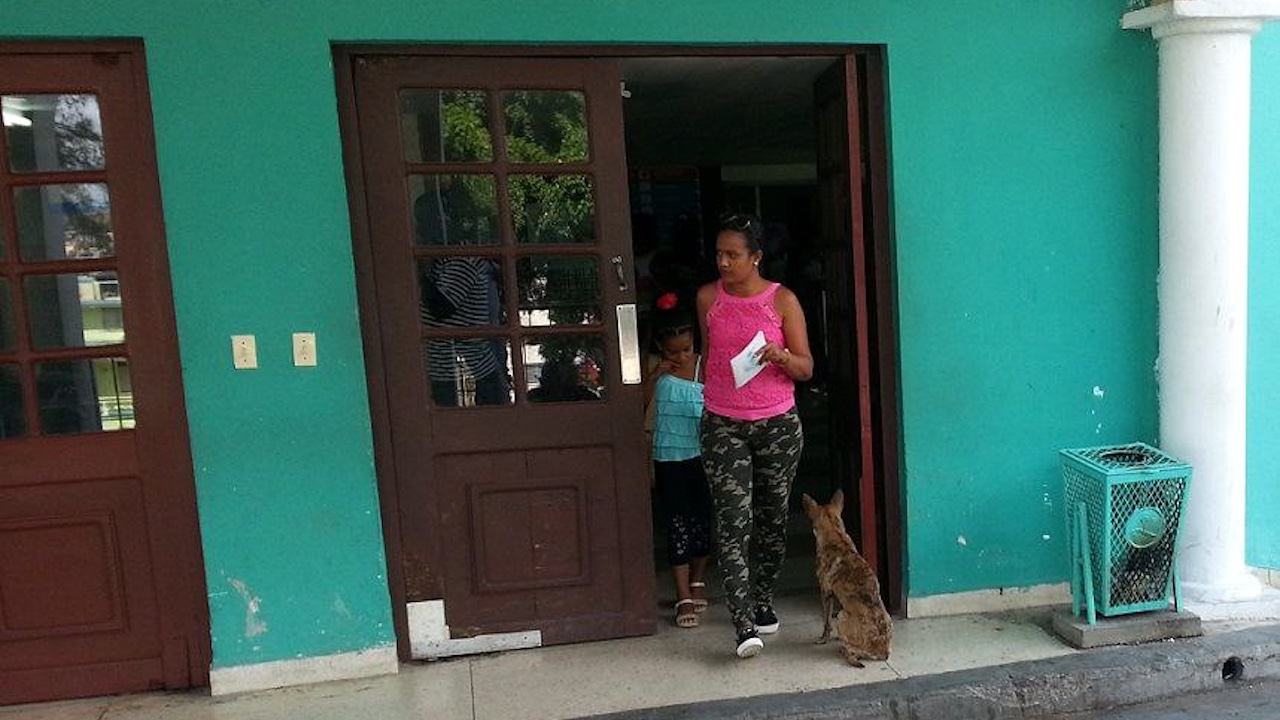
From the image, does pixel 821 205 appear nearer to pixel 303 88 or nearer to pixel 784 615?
pixel 784 615

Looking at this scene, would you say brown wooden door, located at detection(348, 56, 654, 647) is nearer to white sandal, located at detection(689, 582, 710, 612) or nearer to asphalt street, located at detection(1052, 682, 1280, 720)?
white sandal, located at detection(689, 582, 710, 612)

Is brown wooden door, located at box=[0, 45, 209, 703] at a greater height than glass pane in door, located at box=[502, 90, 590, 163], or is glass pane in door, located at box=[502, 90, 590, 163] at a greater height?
glass pane in door, located at box=[502, 90, 590, 163]

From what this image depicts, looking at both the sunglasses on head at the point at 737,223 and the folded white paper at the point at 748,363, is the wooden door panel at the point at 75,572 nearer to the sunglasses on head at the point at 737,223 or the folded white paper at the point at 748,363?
the folded white paper at the point at 748,363

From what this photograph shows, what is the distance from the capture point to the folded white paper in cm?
333

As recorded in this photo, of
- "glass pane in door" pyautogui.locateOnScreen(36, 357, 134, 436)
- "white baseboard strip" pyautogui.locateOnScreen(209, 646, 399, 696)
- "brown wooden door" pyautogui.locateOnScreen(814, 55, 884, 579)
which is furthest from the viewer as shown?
"brown wooden door" pyautogui.locateOnScreen(814, 55, 884, 579)

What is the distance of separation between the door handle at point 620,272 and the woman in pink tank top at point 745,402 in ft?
1.27

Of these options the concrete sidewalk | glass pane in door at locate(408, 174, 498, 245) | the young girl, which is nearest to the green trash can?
the concrete sidewalk

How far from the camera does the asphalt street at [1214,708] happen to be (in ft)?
10.7

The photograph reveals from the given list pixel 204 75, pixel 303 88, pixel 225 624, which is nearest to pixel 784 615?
pixel 225 624

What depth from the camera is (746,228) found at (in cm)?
337

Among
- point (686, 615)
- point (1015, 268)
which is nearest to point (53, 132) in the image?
point (686, 615)

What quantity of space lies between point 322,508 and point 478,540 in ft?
2.07

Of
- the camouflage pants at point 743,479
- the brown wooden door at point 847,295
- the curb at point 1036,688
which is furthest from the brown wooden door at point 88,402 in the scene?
the brown wooden door at point 847,295

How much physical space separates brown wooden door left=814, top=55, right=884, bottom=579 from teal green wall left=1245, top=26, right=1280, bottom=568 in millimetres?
1720
